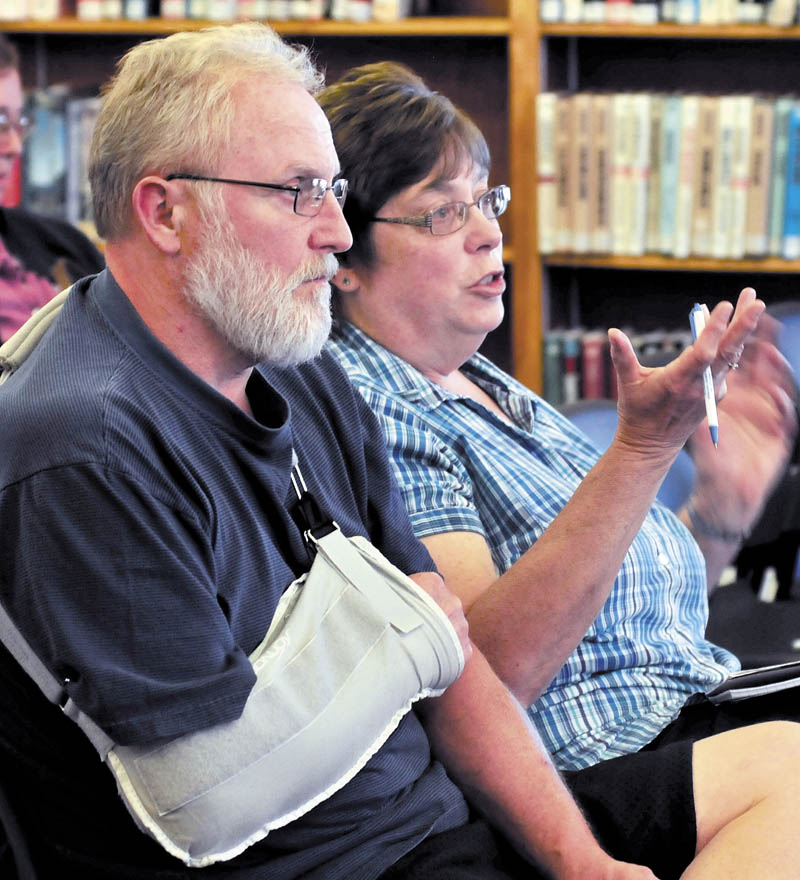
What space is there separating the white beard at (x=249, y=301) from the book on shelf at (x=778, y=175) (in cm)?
196

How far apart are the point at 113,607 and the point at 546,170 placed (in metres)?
2.28

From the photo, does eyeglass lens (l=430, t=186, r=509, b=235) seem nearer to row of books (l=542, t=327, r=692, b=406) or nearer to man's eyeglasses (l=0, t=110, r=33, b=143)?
man's eyeglasses (l=0, t=110, r=33, b=143)

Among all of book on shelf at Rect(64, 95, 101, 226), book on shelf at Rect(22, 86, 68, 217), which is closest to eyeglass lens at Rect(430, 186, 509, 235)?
book on shelf at Rect(64, 95, 101, 226)

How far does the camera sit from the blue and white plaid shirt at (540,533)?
144cm

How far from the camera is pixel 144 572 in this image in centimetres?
98

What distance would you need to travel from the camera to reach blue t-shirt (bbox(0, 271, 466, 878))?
96cm

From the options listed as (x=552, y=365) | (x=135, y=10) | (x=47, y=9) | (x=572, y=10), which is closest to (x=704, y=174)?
(x=572, y=10)

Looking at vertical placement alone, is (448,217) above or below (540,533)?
above

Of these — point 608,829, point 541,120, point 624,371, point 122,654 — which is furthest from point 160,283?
point 541,120

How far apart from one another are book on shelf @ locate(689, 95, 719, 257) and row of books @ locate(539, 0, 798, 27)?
19 centimetres

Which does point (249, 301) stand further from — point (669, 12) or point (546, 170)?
point (669, 12)

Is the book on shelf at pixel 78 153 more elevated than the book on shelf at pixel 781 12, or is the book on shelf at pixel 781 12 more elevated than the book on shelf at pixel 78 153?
the book on shelf at pixel 781 12

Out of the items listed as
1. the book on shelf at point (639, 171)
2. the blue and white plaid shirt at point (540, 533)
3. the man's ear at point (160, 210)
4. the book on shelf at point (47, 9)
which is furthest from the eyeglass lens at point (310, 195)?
the book on shelf at point (47, 9)

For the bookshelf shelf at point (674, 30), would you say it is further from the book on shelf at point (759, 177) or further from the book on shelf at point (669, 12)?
the book on shelf at point (759, 177)
